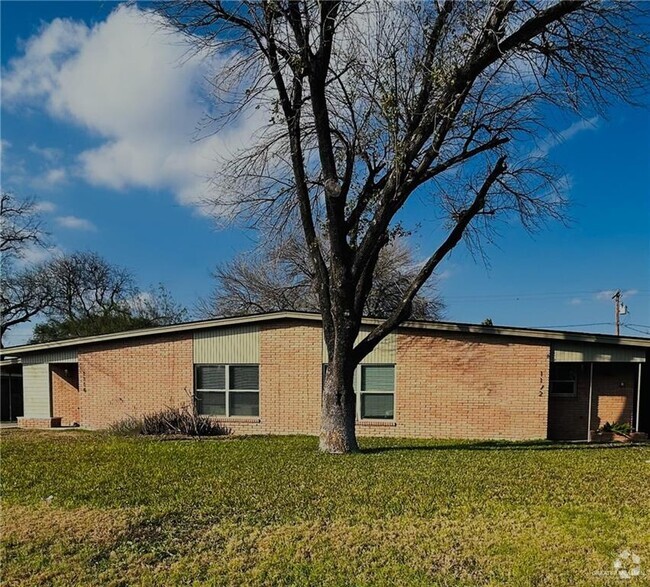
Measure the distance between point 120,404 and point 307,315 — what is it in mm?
6023

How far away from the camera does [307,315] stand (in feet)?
44.6

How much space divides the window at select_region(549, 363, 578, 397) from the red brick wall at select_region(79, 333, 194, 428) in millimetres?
9892

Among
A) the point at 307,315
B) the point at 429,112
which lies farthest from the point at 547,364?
the point at 429,112

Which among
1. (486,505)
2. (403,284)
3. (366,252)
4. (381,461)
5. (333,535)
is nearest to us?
(333,535)

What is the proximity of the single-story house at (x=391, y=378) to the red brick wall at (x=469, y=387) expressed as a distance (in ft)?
0.08

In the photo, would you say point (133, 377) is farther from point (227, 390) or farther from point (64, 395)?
point (64, 395)

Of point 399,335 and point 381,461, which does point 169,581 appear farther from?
point 399,335

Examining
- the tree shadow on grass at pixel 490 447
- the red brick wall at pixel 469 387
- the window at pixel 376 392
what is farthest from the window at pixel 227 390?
the tree shadow on grass at pixel 490 447

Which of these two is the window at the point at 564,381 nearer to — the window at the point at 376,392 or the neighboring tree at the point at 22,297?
the window at the point at 376,392

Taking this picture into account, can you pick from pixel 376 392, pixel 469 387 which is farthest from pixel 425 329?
pixel 376 392

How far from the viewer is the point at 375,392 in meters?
13.6

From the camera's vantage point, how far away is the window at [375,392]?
44.4ft

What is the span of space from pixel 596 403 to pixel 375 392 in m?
5.98

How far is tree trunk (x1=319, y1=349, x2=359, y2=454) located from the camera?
9.34 meters
